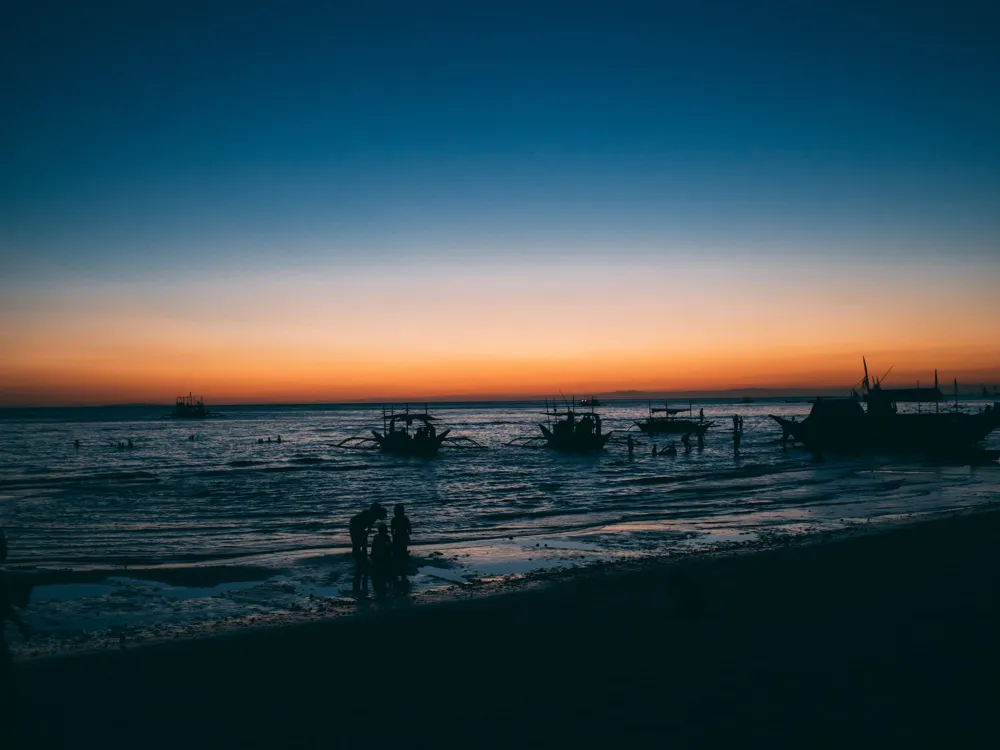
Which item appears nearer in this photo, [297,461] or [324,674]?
[324,674]

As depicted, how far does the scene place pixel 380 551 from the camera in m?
14.4

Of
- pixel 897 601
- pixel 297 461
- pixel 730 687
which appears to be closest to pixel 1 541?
pixel 730 687

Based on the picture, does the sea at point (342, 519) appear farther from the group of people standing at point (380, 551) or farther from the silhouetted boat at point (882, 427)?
the silhouetted boat at point (882, 427)

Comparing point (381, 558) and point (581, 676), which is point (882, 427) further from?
point (581, 676)

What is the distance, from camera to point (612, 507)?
27.9 m

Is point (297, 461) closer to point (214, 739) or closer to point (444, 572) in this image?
point (444, 572)

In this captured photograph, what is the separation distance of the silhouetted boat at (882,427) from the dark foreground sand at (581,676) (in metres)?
39.6

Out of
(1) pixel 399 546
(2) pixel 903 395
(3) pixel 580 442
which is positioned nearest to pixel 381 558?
(1) pixel 399 546

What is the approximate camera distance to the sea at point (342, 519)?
1377 cm

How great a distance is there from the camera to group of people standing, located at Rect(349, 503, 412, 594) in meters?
14.3

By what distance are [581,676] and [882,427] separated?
169 feet

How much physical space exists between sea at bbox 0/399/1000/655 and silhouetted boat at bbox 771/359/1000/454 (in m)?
3.60

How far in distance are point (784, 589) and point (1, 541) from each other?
1188 centimetres

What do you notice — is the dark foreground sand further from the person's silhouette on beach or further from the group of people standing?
the person's silhouette on beach
